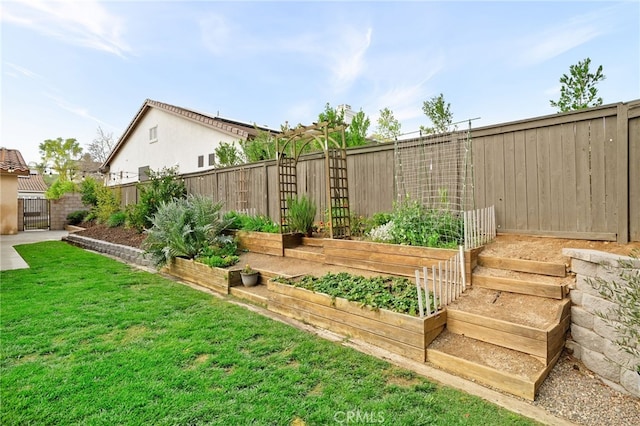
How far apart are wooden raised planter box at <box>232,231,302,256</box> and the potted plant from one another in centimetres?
101

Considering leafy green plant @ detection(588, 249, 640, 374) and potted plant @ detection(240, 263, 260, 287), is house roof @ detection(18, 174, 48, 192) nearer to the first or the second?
potted plant @ detection(240, 263, 260, 287)

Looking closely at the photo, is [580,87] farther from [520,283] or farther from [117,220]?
[117,220]

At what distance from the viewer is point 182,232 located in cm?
575

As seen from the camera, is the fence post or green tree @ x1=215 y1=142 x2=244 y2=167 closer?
the fence post

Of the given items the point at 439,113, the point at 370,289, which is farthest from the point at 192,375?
the point at 439,113

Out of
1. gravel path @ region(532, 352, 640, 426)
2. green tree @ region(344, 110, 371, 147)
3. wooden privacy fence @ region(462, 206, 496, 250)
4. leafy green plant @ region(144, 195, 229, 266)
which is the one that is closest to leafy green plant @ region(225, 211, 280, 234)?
leafy green plant @ region(144, 195, 229, 266)

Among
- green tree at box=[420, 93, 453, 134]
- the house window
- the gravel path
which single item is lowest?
the gravel path

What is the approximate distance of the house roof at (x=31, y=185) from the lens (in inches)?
961

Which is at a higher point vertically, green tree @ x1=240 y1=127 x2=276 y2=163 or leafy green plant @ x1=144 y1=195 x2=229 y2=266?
green tree @ x1=240 y1=127 x2=276 y2=163

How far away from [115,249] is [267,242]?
4427 millimetres

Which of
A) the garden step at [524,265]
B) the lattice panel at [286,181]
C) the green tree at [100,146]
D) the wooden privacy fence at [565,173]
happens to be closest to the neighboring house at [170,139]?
the lattice panel at [286,181]

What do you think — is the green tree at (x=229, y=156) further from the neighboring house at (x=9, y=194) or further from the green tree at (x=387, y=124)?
the neighboring house at (x=9, y=194)

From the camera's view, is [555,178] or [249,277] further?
[249,277]

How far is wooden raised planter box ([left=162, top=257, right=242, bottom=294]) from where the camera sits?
466cm
